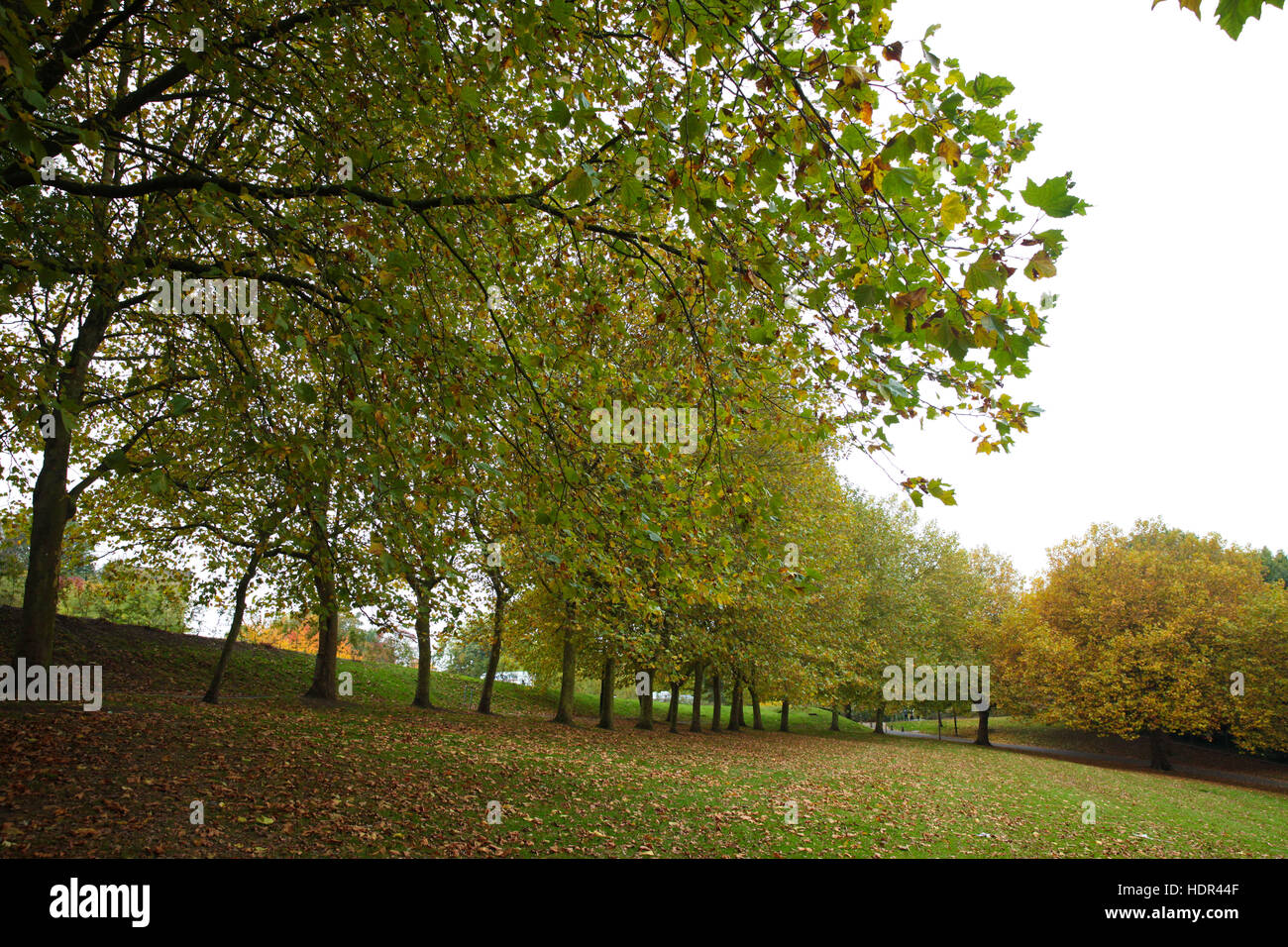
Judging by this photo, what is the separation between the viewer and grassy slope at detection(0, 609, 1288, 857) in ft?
20.7

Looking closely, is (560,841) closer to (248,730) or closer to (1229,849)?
(248,730)

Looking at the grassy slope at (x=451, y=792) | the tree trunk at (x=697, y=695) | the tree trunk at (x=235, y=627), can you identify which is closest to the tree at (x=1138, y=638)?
the grassy slope at (x=451, y=792)

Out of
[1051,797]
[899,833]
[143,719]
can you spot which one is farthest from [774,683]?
[143,719]

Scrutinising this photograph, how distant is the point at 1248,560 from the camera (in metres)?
32.7

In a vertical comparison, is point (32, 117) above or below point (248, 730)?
above

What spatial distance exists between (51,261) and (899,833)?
12.5 m

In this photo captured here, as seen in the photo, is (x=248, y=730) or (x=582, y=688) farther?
(x=582, y=688)

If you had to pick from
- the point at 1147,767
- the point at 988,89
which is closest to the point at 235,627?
the point at 988,89

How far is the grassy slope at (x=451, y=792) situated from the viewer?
20.7 ft

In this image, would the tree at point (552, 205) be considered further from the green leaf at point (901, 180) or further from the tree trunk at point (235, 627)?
the tree trunk at point (235, 627)

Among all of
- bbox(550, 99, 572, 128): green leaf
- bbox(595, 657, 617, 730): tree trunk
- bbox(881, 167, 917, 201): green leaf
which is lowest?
bbox(595, 657, 617, 730): tree trunk
